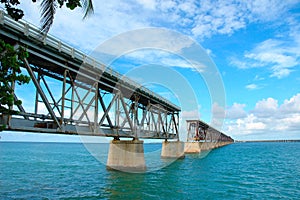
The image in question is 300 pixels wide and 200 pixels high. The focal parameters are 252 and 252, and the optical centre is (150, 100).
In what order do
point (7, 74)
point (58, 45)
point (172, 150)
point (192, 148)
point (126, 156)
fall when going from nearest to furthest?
point (7, 74)
point (58, 45)
point (126, 156)
point (172, 150)
point (192, 148)

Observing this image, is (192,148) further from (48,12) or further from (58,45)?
(48,12)

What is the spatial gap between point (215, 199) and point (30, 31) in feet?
68.9

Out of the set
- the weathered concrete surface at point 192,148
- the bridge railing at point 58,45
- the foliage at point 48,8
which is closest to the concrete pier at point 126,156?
the bridge railing at point 58,45

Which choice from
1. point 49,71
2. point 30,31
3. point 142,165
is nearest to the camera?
point 30,31

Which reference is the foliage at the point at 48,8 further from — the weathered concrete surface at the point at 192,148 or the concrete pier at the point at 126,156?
the weathered concrete surface at the point at 192,148

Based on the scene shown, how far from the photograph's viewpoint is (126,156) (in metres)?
→ 35.5

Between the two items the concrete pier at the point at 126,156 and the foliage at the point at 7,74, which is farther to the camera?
the concrete pier at the point at 126,156

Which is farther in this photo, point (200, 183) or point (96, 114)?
point (200, 183)

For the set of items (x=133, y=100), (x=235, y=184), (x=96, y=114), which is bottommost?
(x=235, y=184)

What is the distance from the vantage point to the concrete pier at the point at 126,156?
3541cm

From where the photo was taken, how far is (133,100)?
42656mm

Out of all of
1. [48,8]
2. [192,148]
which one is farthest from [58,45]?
[192,148]

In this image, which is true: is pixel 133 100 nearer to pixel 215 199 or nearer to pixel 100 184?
pixel 100 184

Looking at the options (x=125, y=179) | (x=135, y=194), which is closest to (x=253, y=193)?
(x=135, y=194)
